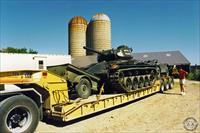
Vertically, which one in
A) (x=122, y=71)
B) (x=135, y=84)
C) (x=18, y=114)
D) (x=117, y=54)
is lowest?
(x=18, y=114)

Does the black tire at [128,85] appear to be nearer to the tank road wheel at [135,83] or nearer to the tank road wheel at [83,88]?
the tank road wheel at [135,83]

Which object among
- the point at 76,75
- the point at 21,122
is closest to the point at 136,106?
the point at 76,75

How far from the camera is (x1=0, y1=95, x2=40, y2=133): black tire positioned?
542 centimetres

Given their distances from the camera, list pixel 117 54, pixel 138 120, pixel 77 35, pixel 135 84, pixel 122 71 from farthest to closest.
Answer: pixel 77 35 < pixel 117 54 < pixel 135 84 < pixel 122 71 < pixel 138 120

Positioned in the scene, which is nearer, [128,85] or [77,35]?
[128,85]

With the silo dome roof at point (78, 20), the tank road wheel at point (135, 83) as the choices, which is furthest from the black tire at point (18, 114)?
the silo dome roof at point (78, 20)

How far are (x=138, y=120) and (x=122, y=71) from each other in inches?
129

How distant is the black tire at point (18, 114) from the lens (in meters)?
5.42

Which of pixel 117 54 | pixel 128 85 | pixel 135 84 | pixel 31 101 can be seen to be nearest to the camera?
pixel 31 101

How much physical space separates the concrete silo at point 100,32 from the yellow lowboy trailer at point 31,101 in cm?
2598

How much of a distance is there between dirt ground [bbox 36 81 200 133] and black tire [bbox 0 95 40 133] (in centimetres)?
86

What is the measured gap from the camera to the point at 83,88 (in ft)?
29.5

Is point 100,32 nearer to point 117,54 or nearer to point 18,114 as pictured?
point 117,54

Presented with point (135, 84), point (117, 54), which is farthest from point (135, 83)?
point (117, 54)
